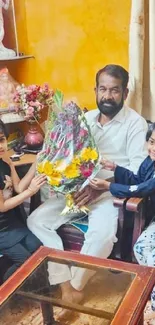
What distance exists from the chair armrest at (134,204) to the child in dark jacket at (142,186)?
0.05m

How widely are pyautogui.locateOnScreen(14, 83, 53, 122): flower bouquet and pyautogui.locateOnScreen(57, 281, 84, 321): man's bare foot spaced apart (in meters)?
1.18

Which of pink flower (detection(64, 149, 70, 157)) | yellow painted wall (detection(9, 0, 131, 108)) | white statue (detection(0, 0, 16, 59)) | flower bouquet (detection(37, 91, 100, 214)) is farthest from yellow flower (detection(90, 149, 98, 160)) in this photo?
white statue (detection(0, 0, 16, 59))

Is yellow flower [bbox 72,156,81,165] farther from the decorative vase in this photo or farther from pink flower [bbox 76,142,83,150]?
the decorative vase

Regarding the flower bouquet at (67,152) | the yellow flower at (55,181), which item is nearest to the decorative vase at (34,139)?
the flower bouquet at (67,152)

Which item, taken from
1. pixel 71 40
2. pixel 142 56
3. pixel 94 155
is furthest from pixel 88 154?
pixel 71 40

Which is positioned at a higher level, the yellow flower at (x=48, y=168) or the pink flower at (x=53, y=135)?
the pink flower at (x=53, y=135)

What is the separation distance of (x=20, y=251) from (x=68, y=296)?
1.60 ft

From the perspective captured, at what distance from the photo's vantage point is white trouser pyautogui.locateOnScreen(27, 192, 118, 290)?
2.02 metres

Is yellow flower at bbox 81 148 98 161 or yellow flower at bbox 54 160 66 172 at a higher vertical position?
yellow flower at bbox 81 148 98 161

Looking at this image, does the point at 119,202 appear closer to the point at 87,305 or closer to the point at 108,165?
the point at 108,165

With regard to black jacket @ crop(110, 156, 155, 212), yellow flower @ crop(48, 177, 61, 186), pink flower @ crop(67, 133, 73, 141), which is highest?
pink flower @ crop(67, 133, 73, 141)

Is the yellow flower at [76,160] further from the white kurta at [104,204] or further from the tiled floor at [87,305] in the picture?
the tiled floor at [87,305]

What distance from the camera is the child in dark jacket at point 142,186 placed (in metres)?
1.91

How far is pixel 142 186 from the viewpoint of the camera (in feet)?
6.49
